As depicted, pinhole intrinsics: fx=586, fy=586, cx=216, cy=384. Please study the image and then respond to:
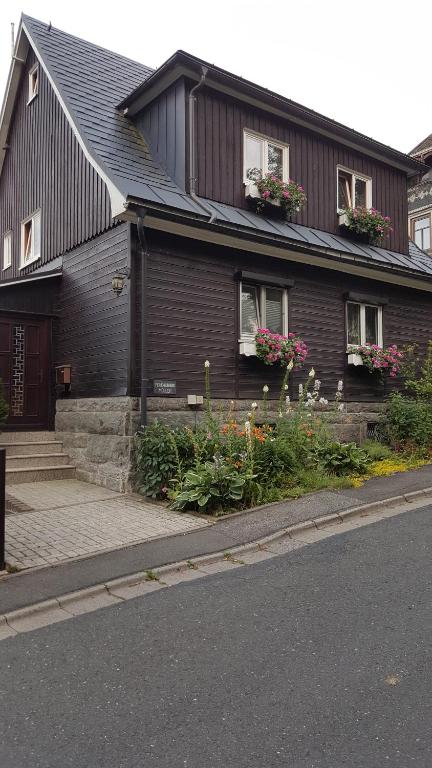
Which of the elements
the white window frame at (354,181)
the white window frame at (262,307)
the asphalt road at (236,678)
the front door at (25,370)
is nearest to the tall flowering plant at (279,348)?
the white window frame at (262,307)

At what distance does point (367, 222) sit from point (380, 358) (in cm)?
309

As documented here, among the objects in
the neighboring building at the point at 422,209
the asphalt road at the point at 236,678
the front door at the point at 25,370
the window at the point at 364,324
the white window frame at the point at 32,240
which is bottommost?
the asphalt road at the point at 236,678

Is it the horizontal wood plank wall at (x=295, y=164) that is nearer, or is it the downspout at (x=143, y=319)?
the downspout at (x=143, y=319)

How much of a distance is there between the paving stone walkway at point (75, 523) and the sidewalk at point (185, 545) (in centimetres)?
23

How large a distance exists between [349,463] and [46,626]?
19.8 ft

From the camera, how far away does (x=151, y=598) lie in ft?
15.5

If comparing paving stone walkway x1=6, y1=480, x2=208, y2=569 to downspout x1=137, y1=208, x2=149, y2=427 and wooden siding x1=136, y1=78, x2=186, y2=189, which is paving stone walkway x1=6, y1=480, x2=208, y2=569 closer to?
downspout x1=137, y1=208, x2=149, y2=427

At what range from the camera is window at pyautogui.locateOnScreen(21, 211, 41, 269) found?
13633 millimetres

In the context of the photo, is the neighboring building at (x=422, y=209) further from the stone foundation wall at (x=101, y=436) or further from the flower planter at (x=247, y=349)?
the stone foundation wall at (x=101, y=436)

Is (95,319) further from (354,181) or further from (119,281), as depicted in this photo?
(354,181)

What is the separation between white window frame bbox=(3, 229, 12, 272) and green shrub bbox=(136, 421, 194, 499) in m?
8.87

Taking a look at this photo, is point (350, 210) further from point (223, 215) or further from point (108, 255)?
point (108, 255)

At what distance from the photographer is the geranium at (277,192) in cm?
1132

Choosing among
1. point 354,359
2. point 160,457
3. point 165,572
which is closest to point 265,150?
point 354,359
